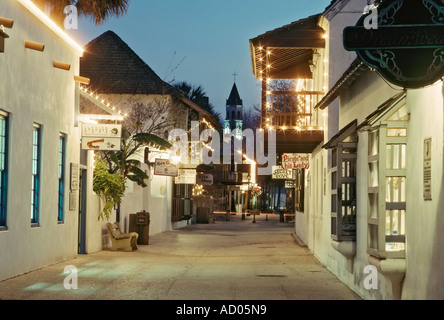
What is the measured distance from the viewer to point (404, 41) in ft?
25.7

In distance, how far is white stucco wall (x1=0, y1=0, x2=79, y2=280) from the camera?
14.6 m

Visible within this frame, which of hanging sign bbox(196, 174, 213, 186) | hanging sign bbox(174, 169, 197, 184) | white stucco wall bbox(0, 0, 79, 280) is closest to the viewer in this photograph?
white stucco wall bbox(0, 0, 79, 280)

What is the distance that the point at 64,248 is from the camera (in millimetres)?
18844

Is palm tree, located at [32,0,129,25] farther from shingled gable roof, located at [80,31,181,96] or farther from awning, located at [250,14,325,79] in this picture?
shingled gable roof, located at [80,31,181,96]

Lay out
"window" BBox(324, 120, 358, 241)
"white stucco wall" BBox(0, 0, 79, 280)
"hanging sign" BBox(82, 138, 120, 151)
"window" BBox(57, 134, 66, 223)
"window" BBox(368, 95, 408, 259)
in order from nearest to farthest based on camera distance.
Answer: "window" BBox(368, 95, 408, 259) → "window" BBox(324, 120, 358, 241) → "white stucco wall" BBox(0, 0, 79, 280) → "window" BBox(57, 134, 66, 223) → "hanging sign" BBox(82, 138, 120, 151)

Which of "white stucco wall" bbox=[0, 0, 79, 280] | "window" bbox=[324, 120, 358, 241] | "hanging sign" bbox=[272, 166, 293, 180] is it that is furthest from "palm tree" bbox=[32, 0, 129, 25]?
"hanging sign" bbox=[272, 166, 293, 180]

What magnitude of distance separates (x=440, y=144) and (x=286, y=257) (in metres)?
13.6

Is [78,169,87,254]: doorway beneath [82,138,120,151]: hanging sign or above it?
beneath

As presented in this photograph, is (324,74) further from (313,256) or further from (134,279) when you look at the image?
(134,279)

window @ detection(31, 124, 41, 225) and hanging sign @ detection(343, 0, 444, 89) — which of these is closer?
hanging sign @ detection(343, 0, 444, 89)

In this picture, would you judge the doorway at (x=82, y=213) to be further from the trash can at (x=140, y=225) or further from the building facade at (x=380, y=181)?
the building facade at (x=380, y=181)

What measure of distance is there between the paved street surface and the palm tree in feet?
23.0
